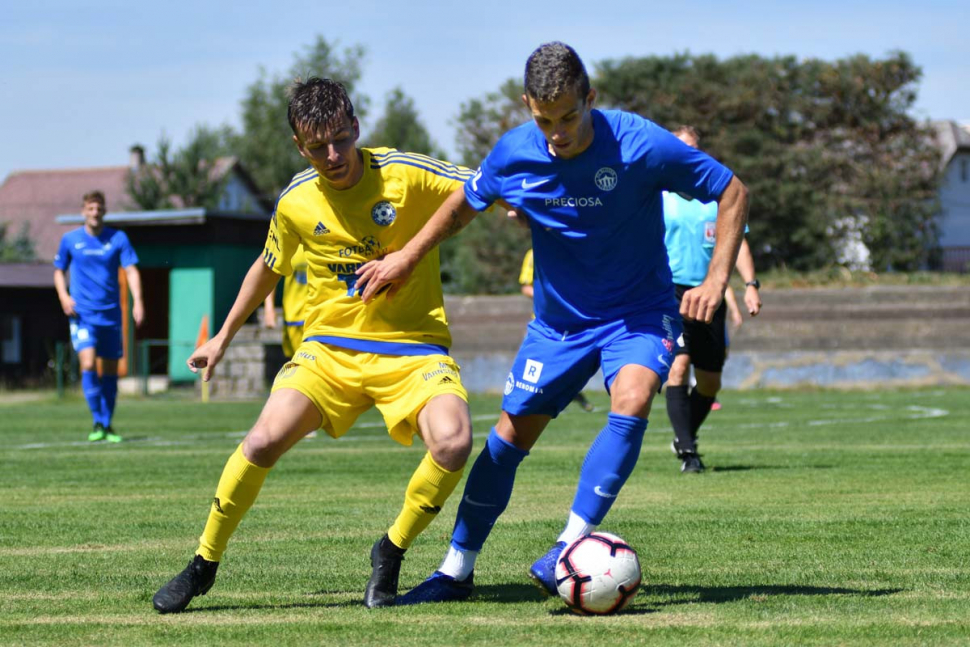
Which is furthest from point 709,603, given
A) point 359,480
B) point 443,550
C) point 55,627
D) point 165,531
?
point 359,480

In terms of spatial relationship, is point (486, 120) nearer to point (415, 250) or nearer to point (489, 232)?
point (489, 232)

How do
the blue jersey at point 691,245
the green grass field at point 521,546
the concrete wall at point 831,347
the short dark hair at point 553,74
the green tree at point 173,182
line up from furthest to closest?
the green tree at point 173,182, the concrete wall at point 831,347, the blue jersey at point 691,245, the short dark hair at point 553,74, the green grass field at point 521,546

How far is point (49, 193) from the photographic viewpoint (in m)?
81.1

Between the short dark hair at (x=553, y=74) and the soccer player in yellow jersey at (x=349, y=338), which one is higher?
the short dark hair at (x=553, y=74)

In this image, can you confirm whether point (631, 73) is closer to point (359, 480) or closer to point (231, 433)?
point (231, 433)

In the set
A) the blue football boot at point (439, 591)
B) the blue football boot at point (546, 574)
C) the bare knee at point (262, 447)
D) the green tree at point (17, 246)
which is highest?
the bare knee at point (262, 447)

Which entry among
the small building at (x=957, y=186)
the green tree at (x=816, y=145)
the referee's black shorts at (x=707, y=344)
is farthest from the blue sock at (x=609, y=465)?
the small building at (x=957, y=186)

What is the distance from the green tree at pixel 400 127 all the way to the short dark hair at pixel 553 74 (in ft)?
299

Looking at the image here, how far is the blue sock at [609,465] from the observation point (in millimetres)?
4895

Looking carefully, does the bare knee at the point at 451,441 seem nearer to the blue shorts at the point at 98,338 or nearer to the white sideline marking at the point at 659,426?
the white sideline marking at the point at 659,426

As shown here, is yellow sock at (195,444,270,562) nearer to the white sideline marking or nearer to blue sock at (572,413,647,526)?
blue sock at (572,413,647,526)

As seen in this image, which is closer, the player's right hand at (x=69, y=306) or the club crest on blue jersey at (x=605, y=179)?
the club crest on blue jersey at (x=605, y=179)

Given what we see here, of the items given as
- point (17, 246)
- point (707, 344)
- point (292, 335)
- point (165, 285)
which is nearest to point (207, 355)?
point (707, 344)

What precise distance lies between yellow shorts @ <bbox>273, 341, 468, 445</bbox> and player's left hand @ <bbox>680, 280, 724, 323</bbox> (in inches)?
37.9
